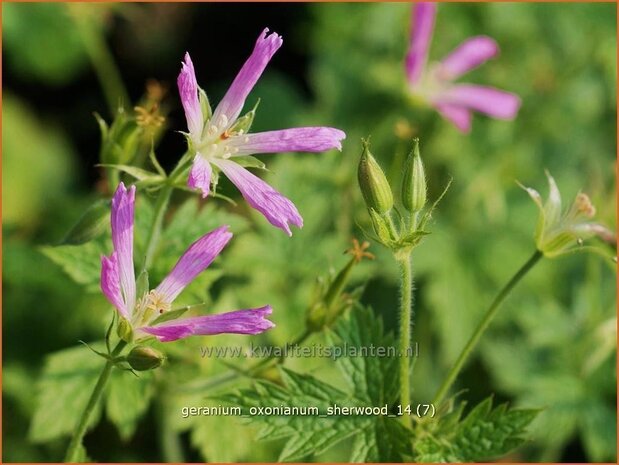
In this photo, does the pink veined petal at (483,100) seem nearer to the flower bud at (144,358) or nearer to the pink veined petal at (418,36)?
the pink veined petal at (418,36)

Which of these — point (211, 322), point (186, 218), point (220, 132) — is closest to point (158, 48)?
point (186, 218)

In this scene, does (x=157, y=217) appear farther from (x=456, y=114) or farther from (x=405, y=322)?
(x=456, y=114)

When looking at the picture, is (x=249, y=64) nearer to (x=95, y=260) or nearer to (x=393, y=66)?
(x=95, y=260)

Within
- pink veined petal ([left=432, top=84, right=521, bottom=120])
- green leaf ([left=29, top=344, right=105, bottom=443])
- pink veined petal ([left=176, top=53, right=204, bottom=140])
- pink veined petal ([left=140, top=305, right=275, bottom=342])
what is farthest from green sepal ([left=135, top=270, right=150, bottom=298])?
pink veined petal ([left=432, top=84, right=521, bottom=120])

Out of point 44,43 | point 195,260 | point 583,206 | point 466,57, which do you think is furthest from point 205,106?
point 44,43

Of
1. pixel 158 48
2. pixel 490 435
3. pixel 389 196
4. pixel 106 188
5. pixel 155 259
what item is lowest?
pixel 490 435

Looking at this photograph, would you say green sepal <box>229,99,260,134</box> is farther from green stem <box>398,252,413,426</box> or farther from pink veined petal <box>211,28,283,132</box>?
green stem <box>398,252,413,426</box>
